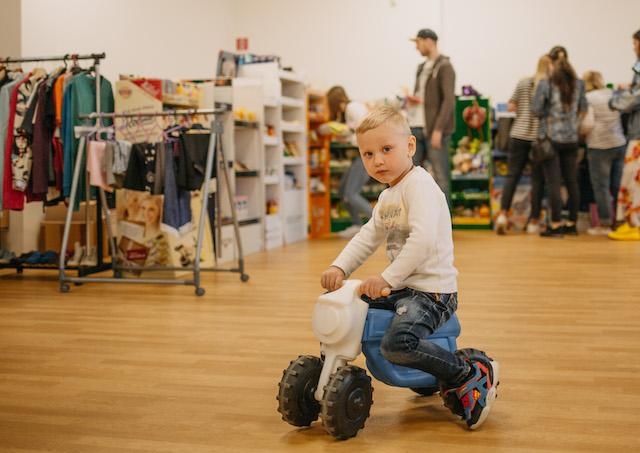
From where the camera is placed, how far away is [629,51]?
995 centimetres

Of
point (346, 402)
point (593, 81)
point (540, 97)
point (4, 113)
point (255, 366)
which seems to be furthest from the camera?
point (593, 81)

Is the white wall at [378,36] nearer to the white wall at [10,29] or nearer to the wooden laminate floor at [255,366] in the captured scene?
the white wall at [10,29]

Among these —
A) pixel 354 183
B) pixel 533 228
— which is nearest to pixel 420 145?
pixel 354 183

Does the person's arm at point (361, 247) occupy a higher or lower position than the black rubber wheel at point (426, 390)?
higher

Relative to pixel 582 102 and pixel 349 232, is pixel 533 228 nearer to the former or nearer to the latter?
pixel 582 102

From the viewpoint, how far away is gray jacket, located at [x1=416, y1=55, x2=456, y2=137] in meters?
7.73

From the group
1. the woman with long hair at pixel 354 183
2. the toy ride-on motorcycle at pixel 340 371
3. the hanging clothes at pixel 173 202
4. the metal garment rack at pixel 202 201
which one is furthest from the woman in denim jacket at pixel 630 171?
the toy ride-on motorcycle at pixel 340 371

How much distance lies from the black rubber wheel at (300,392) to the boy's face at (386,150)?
544mm

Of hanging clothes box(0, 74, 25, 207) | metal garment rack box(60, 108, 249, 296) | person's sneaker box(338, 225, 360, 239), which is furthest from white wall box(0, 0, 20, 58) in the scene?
person's sneaker box(338, 225, 360, 239)

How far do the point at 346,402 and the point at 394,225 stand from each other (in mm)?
520

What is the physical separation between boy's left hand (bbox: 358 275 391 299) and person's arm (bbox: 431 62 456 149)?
5.50m

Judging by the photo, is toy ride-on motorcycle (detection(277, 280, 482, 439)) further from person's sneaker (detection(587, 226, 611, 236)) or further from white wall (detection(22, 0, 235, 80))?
person's sneaker (detection(587, 226, 611, 236))

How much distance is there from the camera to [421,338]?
244cm

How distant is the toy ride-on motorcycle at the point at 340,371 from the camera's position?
2350mm
